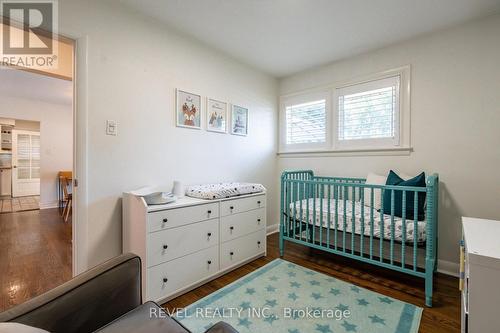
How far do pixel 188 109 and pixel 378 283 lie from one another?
7.88 ft

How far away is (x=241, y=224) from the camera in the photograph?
2.26 meters

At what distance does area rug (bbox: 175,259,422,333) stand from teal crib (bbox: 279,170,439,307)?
337 millimetres

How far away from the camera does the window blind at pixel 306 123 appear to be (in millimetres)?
2973

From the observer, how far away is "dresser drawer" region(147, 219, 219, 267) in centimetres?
160

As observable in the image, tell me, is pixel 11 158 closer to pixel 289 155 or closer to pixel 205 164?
pixel 205 164

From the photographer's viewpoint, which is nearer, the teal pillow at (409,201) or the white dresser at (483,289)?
the white dresser at (483,289)

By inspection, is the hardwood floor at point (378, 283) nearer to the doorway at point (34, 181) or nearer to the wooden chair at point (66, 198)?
the doorway at point (34, 181)

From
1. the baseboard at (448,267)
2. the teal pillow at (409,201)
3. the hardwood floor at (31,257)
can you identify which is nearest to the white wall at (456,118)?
the baseboard at (448,267)

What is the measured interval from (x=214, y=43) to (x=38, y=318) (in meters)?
2.52

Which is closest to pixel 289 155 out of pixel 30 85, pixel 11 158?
pixel 30 85

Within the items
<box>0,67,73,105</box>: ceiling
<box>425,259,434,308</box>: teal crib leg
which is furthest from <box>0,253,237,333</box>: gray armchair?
<box>0,67,73,105</box>: ceiling

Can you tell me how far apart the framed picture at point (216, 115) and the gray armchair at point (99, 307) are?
173 cm

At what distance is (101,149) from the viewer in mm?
1730

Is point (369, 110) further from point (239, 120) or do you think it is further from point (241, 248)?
point (241, 248)
